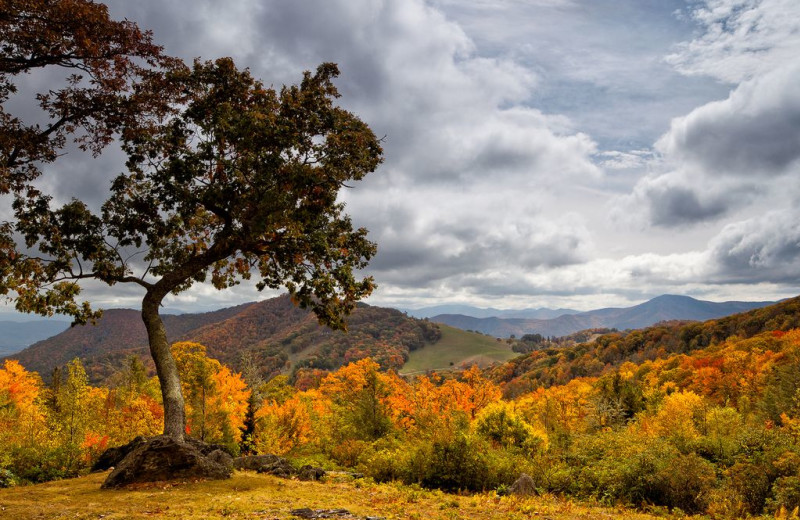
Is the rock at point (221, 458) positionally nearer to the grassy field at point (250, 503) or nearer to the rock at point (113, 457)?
the grassy field at point (250, 503)

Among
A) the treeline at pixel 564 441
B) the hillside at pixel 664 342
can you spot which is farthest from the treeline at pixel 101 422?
the hillside at pixel 664 342

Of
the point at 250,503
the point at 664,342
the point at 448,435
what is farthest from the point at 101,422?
the point at 664,342

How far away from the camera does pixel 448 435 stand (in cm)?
2003

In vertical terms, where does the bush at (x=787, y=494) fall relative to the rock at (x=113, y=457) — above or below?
below

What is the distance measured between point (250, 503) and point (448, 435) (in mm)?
9704

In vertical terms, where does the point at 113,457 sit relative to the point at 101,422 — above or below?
above

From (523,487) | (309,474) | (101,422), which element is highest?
(101,422)

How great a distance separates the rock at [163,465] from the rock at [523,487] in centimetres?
1186

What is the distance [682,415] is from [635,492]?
39888 mm

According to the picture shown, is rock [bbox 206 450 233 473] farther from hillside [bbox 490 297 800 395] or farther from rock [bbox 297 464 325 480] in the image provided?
hillside [bbox 490 297 800 395]

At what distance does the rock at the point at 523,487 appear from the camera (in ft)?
61.1

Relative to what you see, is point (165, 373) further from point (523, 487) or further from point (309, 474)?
point (523, 487)

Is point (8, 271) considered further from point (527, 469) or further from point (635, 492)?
point (635, 492)

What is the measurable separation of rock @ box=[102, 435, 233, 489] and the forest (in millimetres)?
5524
